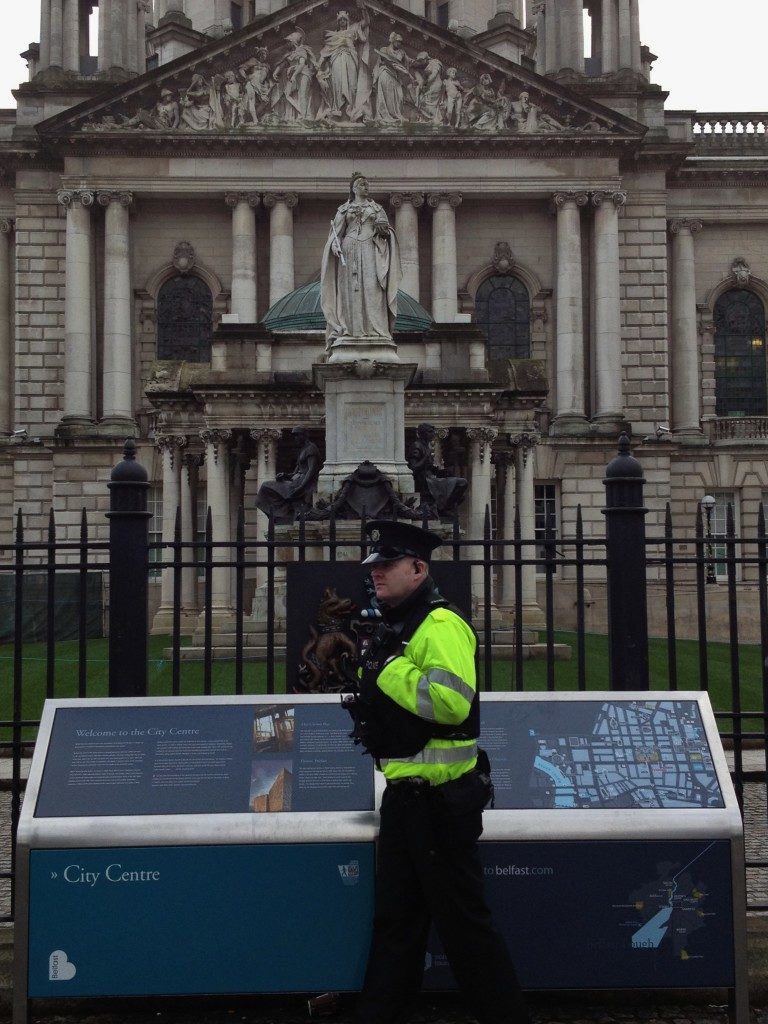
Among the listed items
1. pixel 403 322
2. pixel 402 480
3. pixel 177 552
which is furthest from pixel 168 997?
pixel 403 322

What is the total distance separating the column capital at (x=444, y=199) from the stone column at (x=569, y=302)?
11.3ft

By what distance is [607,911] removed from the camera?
19.0ft

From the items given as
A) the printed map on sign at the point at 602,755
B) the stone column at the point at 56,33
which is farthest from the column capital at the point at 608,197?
the printed map on sign at the point at 602,755

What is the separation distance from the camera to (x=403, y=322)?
85.6ft

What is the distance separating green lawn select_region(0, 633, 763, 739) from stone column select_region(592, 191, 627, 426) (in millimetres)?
18704

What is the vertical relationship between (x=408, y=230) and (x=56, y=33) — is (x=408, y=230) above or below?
below

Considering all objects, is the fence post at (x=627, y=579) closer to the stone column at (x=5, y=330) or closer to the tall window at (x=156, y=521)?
the tall window at (x=156, y=521)

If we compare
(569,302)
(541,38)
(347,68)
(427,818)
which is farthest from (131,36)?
(427,818)

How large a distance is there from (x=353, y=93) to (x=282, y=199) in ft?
14.6

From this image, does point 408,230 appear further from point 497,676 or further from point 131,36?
point 497,676

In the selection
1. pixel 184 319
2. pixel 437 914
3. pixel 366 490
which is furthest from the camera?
pixel 184 319

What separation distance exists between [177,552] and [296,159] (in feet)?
115

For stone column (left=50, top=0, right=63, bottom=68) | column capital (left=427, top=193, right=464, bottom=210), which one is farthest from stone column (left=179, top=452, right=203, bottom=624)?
stone column (left=50, top=0, right=63, bottom=68)

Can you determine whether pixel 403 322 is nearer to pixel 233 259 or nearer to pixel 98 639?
pixel 98 639
